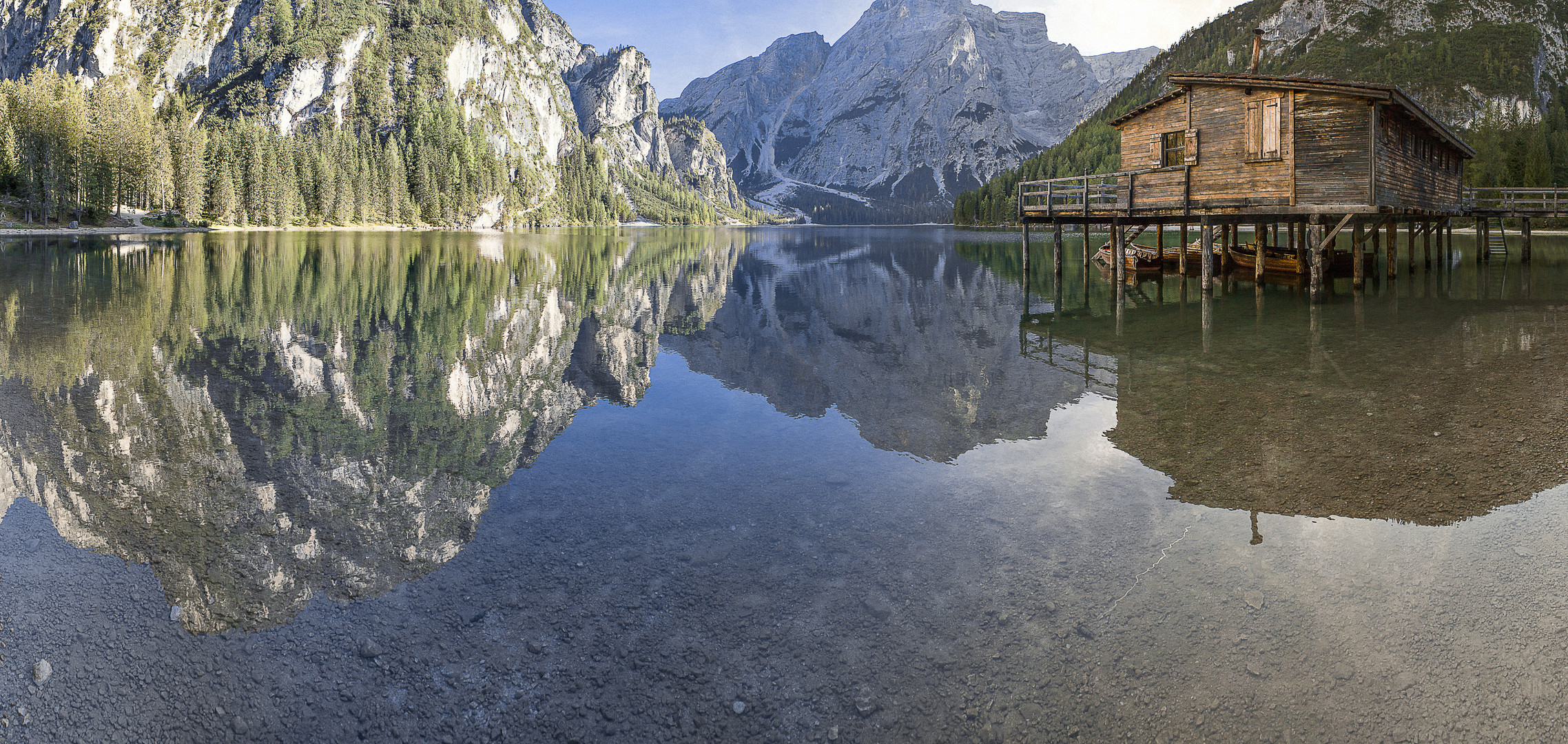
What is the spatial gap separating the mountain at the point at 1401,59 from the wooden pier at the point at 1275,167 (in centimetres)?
9301

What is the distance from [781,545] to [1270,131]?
29207 millimetres

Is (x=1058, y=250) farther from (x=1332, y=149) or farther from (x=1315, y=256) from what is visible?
(x=1332, y=149)

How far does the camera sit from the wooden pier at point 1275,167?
27.6 metres

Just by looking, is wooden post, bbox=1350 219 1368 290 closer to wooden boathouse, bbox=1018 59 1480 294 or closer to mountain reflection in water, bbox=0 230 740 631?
wooden boathouse, bbox=1018 59 1480 294

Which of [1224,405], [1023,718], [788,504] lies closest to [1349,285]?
[1224,405]

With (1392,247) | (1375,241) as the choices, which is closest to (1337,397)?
(1392,247)

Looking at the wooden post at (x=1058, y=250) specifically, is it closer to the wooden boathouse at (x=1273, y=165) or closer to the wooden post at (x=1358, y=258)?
the wooden boathouse at (x=1273, y=165)

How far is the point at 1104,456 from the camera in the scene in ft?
33.0

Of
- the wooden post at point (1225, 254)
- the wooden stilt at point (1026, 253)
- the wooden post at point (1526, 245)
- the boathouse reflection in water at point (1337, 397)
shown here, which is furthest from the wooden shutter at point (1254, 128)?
the wooden post at point (1526, 245)

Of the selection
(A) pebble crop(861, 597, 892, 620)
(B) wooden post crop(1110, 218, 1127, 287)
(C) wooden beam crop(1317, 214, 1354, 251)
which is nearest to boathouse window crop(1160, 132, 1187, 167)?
(B) wooden post crop(1110, 218, 1127, 287)

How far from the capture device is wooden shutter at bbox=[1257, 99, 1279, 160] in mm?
28344

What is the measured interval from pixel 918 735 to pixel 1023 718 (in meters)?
0.62

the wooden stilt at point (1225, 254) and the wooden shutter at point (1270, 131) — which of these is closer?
the wooden shutter at point (1270, 131)

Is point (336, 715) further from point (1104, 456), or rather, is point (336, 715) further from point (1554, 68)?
point (1554, 68)
